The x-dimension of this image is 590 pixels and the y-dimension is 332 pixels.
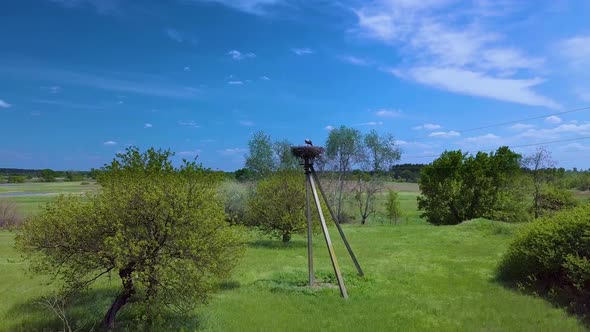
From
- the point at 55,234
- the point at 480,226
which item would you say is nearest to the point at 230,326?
the point at 55,234

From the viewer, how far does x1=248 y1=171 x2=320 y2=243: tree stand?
2241 centimetres

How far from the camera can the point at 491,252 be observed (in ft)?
60.2

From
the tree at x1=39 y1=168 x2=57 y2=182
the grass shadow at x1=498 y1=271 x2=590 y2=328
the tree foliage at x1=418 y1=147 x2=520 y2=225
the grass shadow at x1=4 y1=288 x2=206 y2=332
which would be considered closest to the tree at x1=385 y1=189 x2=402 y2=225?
the tree foliage at x1=418 y1=147 x2=520 y2=225

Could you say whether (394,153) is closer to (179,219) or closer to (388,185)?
(388,185)

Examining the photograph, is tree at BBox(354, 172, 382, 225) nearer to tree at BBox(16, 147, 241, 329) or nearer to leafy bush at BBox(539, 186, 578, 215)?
leafy bush at BBox(539, 186, 578, 215)

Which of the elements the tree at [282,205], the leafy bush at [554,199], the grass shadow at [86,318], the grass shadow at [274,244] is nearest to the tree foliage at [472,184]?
the leafy bush at [554,199]

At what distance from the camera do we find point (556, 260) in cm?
1175

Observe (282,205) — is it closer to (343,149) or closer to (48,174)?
(343,149)

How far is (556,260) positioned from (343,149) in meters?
44.1

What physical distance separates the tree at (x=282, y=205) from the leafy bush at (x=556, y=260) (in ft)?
36.7

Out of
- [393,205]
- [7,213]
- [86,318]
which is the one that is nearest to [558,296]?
[86,318]

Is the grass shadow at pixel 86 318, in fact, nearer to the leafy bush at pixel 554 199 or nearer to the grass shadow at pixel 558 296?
the grass shadow at pixel 558 296

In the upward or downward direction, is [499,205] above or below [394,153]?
below

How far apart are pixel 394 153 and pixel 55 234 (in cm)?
4998
